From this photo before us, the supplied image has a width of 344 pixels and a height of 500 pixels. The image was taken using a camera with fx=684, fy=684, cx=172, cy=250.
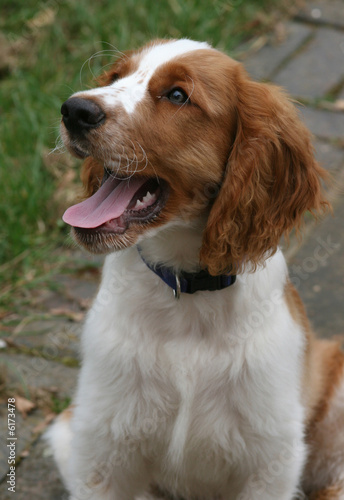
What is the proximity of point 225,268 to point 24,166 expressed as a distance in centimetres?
317

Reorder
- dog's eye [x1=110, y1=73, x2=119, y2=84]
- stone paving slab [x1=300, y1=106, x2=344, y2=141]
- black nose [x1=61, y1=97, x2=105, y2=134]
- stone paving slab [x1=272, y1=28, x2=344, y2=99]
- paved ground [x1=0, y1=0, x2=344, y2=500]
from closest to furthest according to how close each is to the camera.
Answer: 1. black nose [x1=61, y1=97, x2=105, y2=134]
2. dog's eye [x1=110, y1=73, x2=119, y2=84]
3. paved ground [x1=0, y1=0, x2=344, y2=500]
4. stone paving slab [x1=300, y1=106, x2=344, y2=141]
5. stone paving slab [x1=272, y1=28, x2=344, y2=99]

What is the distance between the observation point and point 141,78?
2.71 m

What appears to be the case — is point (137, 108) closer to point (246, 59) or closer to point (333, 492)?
point (333, 492)

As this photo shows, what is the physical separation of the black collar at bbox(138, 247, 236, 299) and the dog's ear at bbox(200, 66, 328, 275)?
0.32ft

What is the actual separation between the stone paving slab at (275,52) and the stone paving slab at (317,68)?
9 cm

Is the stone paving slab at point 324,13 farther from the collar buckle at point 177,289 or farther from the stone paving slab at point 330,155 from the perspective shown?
the collar buckle at point 177,289

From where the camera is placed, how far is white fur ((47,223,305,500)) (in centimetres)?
283

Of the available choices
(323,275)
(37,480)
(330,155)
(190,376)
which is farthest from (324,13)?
(37,480)

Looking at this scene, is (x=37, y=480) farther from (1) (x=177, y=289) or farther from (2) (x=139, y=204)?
(2) (x=139, y=204)

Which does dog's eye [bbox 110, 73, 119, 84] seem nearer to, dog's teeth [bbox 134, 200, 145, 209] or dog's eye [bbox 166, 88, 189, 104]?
dog's eye [bbox 166, 88, 189, 104]

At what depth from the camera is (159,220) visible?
8.46ft

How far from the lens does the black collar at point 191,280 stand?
2.79 m

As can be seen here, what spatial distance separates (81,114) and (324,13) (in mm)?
6023

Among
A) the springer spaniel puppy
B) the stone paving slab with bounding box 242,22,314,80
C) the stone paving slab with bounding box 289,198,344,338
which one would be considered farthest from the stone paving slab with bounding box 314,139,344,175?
the springer spaniel puppy
